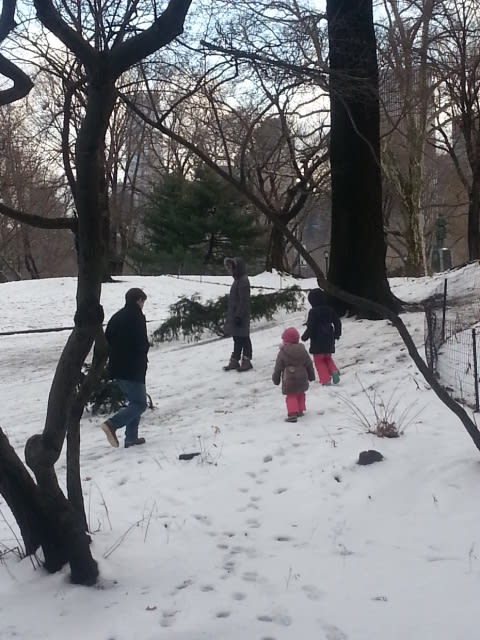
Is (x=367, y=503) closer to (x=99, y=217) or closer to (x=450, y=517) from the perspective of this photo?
(x=450, y=517)

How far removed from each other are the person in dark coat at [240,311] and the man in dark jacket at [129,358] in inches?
132

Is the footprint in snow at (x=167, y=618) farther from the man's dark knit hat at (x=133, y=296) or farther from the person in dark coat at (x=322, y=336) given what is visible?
the person in dark coat at (x=322, y=336)

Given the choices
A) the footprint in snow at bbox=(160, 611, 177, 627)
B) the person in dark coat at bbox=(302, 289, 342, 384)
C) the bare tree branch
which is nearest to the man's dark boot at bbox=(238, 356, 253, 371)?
the person in dark coat at bbox=(302, 289, 342, 384)

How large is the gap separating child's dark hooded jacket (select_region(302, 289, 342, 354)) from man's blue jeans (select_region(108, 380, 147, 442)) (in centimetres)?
241

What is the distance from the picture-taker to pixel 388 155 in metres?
27.0

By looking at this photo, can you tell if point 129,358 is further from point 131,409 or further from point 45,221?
point 45,221

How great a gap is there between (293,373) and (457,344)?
2441 mm

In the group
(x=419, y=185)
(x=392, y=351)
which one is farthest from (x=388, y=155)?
(x=392, y=351)

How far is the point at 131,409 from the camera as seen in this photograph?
7.32 metres

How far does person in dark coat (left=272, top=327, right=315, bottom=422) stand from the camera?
7559 millimetres

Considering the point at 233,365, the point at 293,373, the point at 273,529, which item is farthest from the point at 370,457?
the point at 233,365

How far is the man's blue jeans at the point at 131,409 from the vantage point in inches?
287

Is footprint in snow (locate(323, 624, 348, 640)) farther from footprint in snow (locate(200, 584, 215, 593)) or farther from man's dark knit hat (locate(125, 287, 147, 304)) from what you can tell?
man's dark knit hat (locate(125, 287, 147, 304))

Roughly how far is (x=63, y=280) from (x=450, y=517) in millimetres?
21436
